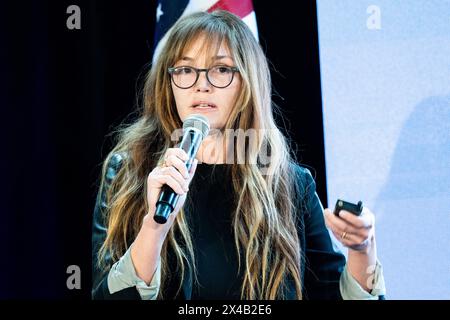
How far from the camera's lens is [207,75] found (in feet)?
6.71

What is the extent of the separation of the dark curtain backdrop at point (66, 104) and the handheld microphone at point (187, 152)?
1.70 feet

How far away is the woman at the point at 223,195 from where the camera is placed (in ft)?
6.51

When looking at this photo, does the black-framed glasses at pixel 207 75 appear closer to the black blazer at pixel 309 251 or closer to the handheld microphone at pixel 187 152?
the handheld microphone at pixel 187 152

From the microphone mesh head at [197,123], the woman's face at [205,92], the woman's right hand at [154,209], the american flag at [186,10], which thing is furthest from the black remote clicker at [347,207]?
the american flag at [186,10]

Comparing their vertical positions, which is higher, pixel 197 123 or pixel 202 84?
pixel 202 84

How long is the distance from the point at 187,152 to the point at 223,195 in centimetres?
55

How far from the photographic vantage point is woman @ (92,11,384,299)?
198 cm

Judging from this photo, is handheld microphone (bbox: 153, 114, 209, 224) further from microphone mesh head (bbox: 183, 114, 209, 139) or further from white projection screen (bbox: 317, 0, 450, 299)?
white projection screen (bbox: 317, 0, 450, 299)

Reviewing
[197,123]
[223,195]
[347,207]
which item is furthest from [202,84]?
[347,207]

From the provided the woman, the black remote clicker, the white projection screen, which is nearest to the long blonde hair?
the woman

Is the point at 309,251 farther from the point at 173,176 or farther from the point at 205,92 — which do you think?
the point at 173,176

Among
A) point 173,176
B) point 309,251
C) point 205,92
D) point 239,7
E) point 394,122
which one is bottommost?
point 309,251

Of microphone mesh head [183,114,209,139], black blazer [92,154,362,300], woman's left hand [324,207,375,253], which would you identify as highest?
microphone mesh head [183,114,209,139]

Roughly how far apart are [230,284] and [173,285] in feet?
0.58
